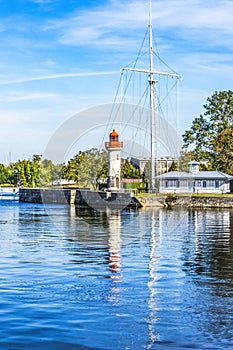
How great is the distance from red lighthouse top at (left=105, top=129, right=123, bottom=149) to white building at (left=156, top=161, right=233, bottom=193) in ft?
23.5

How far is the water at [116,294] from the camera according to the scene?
13773 mm

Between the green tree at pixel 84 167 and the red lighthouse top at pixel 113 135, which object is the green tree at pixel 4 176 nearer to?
the green tree at pixel 84 167

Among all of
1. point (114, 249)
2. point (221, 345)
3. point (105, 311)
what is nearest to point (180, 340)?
point (221, 345)

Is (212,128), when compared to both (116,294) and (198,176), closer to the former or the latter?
(198,176)

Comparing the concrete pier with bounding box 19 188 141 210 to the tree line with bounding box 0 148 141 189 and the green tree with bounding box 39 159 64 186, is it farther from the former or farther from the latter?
the green tree with bounding box 39 159 64 186

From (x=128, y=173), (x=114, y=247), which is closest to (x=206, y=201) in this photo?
(x=128, y=173)

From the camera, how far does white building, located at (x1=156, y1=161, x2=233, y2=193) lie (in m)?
80.2

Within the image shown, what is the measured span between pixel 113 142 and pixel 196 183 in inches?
490

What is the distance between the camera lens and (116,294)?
58.7 ft

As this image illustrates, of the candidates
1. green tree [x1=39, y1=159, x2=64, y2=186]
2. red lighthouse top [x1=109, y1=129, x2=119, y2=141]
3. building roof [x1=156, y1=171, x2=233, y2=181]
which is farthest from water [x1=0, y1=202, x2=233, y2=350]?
green tree [x1=39, y1=159, x2=64, y2=186]

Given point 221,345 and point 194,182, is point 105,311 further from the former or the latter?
point 194,182

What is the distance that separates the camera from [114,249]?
2900 cm

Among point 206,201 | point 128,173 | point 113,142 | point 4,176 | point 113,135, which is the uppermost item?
point 113,135

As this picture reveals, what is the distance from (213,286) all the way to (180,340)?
597cm
